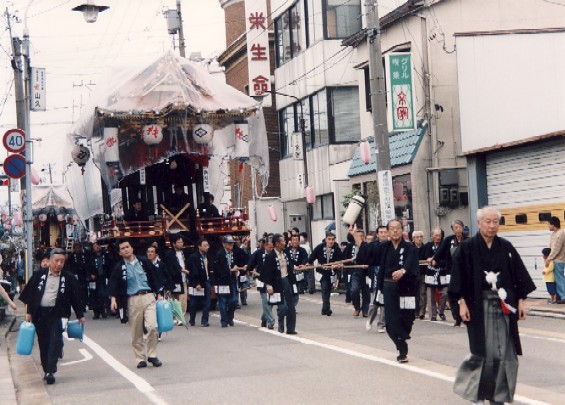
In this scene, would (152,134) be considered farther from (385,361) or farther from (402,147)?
(385,361)

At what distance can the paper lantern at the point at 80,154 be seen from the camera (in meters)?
26.2

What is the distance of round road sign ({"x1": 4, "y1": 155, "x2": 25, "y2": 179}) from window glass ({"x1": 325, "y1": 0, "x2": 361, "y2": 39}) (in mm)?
18397

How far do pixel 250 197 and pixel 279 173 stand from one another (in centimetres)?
280

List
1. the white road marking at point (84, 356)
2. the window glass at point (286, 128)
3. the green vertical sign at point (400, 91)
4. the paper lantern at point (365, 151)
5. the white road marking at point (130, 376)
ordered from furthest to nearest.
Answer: the window glass at point (286, 128), the paper lantern at point (365, 151), the green vertical sign at point (400, 91), the white road marking at point (84, 356), the white road marking at point (130, 376)

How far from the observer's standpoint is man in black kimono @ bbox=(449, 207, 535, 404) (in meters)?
9.29

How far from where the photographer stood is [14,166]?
70.9ft

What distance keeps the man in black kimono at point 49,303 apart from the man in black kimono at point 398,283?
4.09 m

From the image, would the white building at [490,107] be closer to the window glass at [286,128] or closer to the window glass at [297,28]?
the window glass at [297,28]

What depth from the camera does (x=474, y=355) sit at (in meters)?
9.45

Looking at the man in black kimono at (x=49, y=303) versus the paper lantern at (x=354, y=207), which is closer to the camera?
the man in black kimono at (x=49, y=303)

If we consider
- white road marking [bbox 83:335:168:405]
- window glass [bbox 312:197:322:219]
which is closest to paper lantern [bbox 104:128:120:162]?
white road marking [bbox 83:335:168:405]

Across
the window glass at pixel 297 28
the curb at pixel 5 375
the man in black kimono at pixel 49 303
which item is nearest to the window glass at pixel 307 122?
the window glass at pixel 297 28

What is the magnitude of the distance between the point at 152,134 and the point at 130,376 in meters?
11.3

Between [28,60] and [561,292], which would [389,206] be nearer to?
[561,292]
